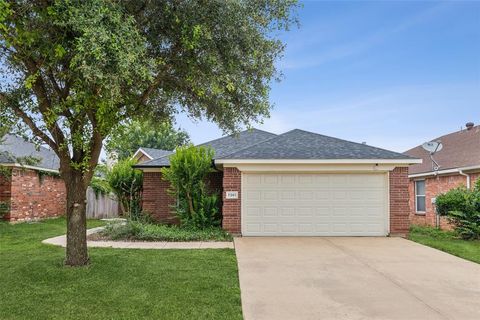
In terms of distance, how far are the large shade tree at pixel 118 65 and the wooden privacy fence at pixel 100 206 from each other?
13.6 metres

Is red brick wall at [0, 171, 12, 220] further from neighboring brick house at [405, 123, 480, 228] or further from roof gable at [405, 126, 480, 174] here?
roof gable at [405, 126, 480, 174]

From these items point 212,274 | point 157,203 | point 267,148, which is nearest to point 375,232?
point 267,148

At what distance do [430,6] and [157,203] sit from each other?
37.7 feet

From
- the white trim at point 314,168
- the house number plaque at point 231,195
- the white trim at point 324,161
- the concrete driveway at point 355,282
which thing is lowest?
the concrete driveway at point 355,282

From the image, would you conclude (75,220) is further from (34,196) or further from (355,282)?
(34,196)

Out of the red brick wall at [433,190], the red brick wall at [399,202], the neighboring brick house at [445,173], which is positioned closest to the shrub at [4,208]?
the red brick wall at [399,202]

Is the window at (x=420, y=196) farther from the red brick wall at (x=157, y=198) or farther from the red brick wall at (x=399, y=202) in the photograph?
the red brick wall at (x=157, y=198)

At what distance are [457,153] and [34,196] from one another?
1891 cm

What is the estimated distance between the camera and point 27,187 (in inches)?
661

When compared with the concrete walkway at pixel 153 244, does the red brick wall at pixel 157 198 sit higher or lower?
higher

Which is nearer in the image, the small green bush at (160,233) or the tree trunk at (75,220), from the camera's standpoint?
the tree trunk at (75,220)

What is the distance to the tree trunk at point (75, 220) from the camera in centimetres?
715

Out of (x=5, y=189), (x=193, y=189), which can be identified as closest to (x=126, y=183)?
(x=193, y=189)

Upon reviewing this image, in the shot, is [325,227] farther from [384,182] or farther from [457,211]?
[457,211]
